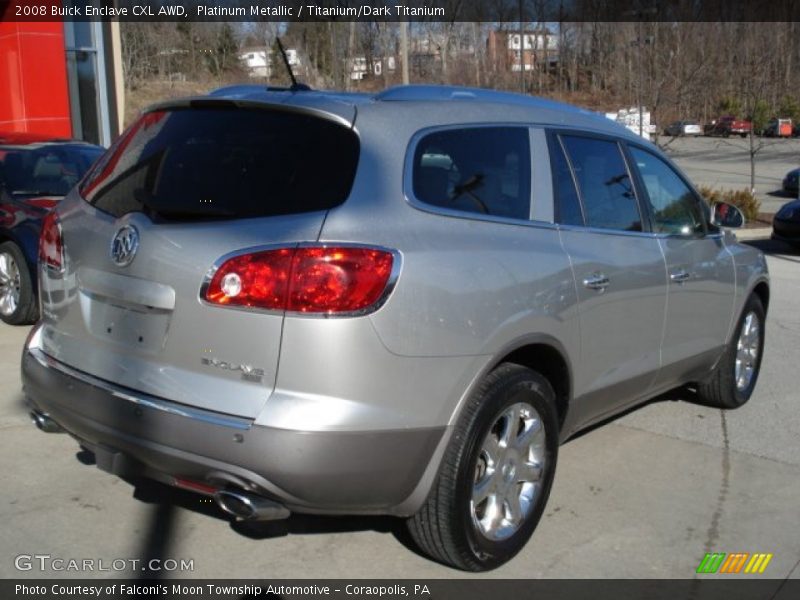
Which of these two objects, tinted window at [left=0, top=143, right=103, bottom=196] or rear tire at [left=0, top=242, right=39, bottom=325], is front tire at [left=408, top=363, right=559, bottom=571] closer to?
rear tire at [left=0, top=242, right=39, bottom=325]

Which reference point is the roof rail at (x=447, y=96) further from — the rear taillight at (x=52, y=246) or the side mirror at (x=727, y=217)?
the side mirror at (x=727, y=217)

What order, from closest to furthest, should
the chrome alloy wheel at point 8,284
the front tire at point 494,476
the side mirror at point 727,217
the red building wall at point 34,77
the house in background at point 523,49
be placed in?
1. the front tire at point 494,476
2. the side mirror at point 727,217
3. the chrome alloy wheel at point 8,284
4. the red building wall at point 34,77
5. the house in background at point 523,49

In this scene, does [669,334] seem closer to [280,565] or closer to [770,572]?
[770,572]

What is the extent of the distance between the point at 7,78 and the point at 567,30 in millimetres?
29780

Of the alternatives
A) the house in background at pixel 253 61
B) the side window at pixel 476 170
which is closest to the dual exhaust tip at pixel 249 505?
the side window at pixel 476 170

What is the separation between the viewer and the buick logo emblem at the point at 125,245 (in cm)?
327

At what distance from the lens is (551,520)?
13.7 ft

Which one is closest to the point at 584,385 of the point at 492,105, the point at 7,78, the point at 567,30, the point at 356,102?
the point at 492,105

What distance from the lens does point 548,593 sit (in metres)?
3.53

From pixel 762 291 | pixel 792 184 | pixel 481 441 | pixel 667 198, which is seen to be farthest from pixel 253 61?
pixel 481 441

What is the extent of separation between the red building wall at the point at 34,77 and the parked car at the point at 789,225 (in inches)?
484

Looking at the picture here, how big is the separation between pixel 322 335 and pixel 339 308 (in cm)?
10

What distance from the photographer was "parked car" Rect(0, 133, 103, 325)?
7.29m

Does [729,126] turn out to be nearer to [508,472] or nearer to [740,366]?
[740,366]
